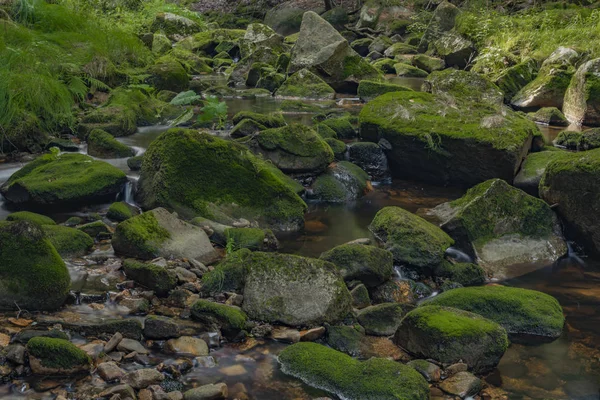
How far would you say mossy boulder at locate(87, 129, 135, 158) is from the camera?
9953 mm

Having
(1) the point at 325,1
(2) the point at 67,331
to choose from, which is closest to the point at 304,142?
(2) the point at 67,331

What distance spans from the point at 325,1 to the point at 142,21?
9889mm

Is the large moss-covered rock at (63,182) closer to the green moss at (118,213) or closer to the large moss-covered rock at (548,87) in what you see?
the green moss at (118,213)

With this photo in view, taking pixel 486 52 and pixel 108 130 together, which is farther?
pixel 486 52

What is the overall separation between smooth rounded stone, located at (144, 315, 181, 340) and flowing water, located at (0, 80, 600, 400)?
0.77ft

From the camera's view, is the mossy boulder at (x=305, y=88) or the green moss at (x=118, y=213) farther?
the mossy boulder at (x=305, y=88)

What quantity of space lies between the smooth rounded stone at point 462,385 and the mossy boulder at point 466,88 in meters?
6.74

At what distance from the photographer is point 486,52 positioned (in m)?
18.8

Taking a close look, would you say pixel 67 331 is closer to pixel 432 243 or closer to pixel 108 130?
pixel 432 243

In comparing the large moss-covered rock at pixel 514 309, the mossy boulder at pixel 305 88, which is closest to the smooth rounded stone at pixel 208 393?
the large moss-covered rock at pixel 514 309

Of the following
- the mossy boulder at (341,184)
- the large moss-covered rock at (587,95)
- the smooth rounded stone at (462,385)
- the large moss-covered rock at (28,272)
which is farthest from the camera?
the large moss-covered rock at (587,95)

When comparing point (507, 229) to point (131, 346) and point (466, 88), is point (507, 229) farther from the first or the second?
point (131, 346)

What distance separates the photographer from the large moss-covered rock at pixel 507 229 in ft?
23.8

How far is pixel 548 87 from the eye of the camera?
588 inches
